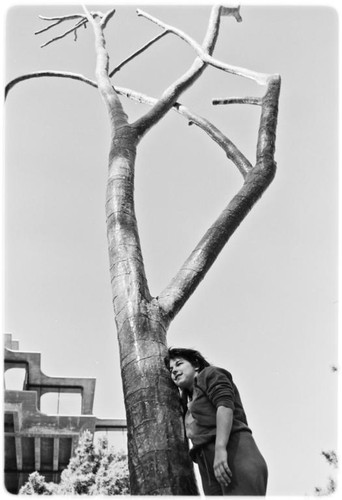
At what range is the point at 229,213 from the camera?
406cm

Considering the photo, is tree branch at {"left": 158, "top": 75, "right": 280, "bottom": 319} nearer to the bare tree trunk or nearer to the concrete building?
the bare tree trunk

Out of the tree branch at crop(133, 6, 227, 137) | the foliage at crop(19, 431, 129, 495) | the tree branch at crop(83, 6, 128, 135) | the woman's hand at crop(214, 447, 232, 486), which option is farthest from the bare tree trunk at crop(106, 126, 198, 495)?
the foliage at crop(19, 431, 129, 495)

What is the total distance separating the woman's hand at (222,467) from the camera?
9.41 feet

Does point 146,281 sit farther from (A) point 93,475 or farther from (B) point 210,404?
(A) point 93,475

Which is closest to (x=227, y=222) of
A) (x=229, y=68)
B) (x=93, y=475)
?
(x=229, y=68)

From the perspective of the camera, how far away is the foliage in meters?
12.0

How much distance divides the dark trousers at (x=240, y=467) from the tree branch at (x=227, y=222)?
74cm

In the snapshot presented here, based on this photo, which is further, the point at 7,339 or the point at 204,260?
the point at 7,339

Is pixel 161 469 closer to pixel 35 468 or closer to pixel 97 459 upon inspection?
pixel 97 459

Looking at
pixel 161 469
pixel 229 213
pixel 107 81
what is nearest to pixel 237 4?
pixel 107 81

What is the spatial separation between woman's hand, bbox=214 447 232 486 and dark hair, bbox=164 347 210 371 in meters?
0.51

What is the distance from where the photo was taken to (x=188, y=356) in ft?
11.0

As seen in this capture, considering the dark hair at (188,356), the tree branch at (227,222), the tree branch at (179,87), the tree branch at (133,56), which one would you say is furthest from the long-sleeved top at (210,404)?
the tree branch at (133,56)

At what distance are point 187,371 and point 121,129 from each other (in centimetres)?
196
